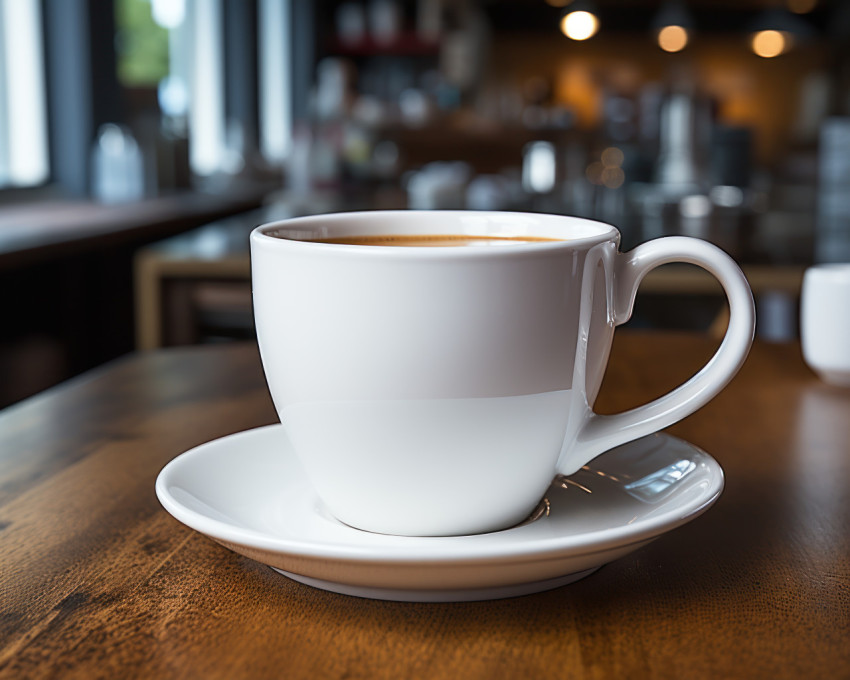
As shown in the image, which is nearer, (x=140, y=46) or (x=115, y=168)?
(x=115, y=168)

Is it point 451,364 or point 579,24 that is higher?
point 579,24

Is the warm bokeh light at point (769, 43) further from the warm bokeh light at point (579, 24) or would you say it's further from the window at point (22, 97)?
the window at point (22, 97)

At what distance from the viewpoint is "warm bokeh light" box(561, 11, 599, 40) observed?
5.12 metres

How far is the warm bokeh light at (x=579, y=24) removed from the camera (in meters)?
5.12

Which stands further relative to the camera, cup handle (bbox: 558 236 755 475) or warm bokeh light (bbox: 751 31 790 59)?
warm bokeh light (bbox: 751 31 790 59)

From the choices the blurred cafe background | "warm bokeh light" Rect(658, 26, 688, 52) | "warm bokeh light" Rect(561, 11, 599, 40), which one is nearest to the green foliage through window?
the blurred cafe background

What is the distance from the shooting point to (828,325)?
65 cm

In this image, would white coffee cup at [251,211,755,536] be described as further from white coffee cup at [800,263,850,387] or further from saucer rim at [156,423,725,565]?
white coffee cup at [800,263,850,387]

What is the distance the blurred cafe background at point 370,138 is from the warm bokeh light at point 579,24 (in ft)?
0.06

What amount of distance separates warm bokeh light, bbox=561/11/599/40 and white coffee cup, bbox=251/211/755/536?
199 inches

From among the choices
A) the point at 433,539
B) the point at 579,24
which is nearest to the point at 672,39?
the point at 579,24

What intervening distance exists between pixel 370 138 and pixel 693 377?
13.0 ft

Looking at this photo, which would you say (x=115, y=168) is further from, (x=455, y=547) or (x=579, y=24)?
(x=579, y=24)

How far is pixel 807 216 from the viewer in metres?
2.45
